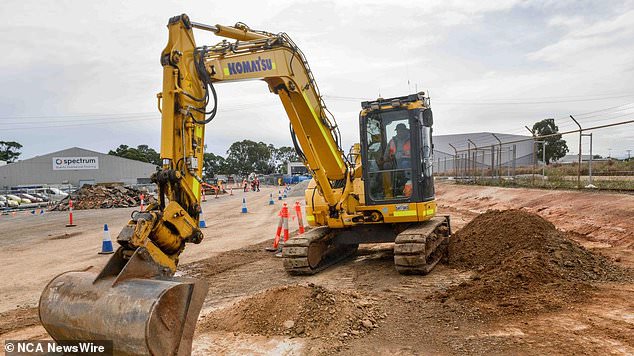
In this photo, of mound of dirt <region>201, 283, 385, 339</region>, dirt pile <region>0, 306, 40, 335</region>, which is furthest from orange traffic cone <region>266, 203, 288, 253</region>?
dirt pile <region>0, 306, 40, 335</region>

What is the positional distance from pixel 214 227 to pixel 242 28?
10170 mm

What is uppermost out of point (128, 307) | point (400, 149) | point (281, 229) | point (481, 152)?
point (481, 152)

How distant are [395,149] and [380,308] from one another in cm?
328

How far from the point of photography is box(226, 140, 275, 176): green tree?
95750 millimetres

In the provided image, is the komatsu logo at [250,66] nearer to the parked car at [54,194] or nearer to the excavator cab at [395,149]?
the excavator cab at [395,149]

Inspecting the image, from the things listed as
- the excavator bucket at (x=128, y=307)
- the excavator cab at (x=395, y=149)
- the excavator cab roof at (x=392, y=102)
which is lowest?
the excavator bucket at (x=128, y=307)

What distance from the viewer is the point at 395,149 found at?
826 cm

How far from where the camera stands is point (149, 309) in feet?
11.3

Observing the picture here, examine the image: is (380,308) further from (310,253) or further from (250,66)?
(250,66)

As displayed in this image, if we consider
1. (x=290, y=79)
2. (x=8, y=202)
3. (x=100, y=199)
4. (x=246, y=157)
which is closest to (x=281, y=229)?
(x=290, y=79)

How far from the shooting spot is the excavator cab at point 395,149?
809 cm

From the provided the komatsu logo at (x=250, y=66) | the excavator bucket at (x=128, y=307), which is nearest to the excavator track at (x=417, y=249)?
the komatsu logo at (x=250, y=66)

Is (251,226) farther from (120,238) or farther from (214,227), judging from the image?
(120,238)

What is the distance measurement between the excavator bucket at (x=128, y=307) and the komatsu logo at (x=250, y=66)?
10.2 ft
